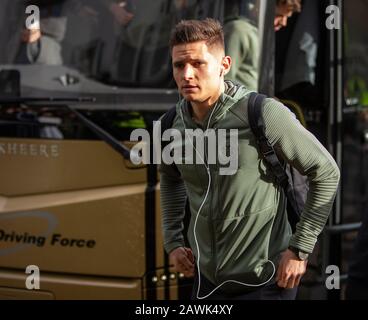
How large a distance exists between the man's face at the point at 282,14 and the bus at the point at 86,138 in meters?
0.35

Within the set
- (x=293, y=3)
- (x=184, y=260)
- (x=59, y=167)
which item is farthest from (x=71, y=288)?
(x=293, y=3)

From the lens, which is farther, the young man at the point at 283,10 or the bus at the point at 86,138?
the young man at the point at 283,10

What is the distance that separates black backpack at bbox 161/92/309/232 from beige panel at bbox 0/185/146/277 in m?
0.79

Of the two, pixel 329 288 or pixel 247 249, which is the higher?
pixel 247 249

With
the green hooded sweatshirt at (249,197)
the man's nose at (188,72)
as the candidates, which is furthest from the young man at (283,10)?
the man's nose at (188,72)

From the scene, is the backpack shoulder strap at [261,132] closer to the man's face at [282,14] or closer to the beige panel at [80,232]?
the beige panel at [80,232]

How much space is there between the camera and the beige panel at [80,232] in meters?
3.48

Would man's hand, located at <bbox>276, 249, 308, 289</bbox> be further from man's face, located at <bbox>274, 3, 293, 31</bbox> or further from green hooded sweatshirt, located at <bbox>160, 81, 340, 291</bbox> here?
man's face, located at <bbox>274, 3, 293, 31</bbox>

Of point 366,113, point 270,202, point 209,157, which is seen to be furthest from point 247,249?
point 366,113

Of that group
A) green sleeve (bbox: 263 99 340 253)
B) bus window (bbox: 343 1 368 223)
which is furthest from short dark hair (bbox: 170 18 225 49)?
bus window (bbox: 343 1 368 223)

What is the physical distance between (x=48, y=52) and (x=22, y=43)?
148mm

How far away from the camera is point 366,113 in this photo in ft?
15.0

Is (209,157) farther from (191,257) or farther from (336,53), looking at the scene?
(336,53)
